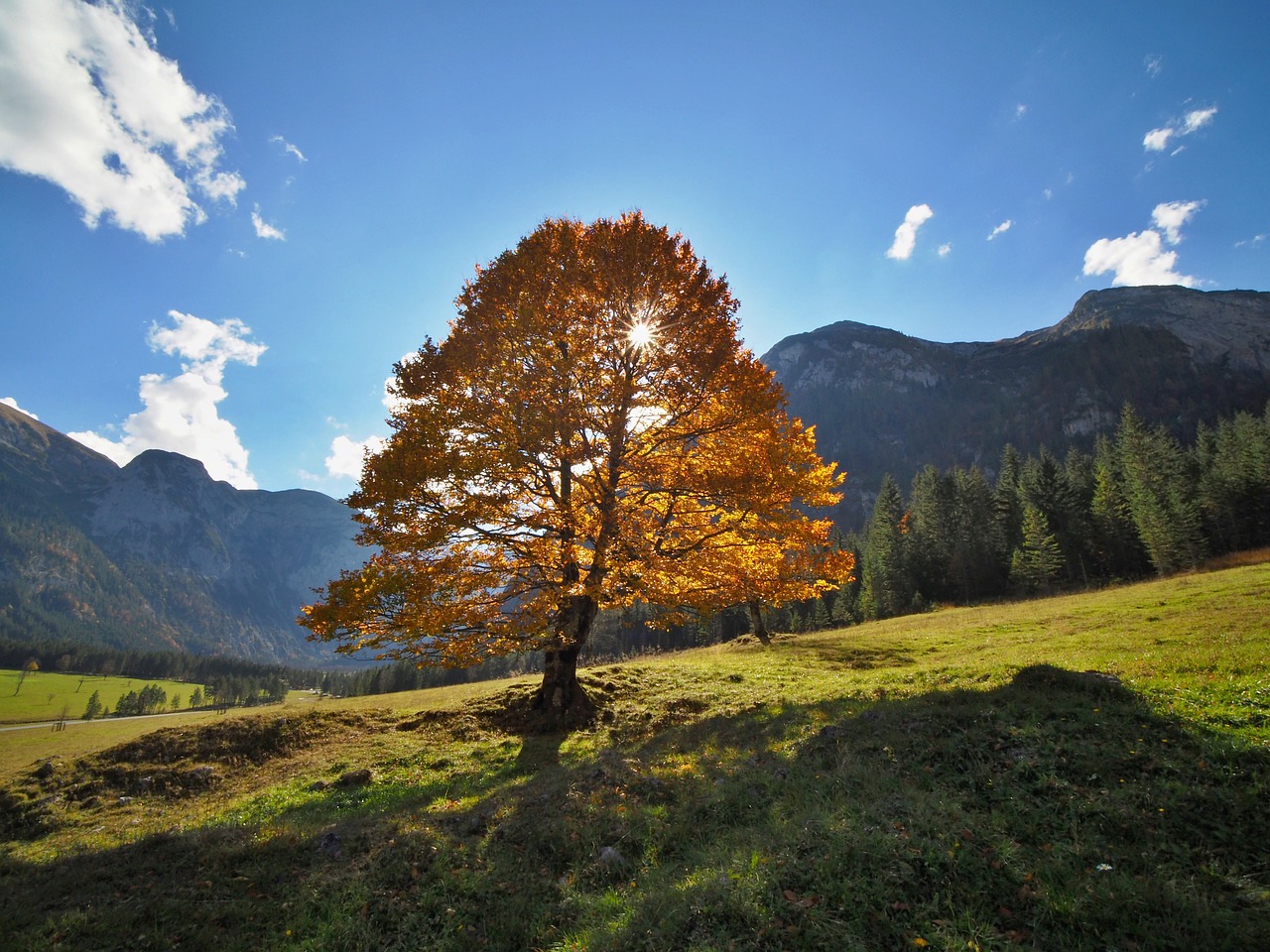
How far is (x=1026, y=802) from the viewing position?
6438mm

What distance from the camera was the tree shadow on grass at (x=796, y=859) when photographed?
4789 mm

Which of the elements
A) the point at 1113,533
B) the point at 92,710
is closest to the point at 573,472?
the point at 1113,533

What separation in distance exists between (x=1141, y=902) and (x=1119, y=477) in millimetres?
93387

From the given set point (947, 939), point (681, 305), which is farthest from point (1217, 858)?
point (681, 305)

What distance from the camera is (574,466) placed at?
14758 mm

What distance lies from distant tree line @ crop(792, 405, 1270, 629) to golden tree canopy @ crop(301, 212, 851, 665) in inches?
2246

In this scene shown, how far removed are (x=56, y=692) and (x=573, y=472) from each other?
186 m

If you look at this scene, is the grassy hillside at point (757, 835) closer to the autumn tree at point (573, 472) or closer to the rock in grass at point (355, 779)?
the rock in grass at point (355, 779)

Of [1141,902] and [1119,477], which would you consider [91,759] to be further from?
[1119,477]

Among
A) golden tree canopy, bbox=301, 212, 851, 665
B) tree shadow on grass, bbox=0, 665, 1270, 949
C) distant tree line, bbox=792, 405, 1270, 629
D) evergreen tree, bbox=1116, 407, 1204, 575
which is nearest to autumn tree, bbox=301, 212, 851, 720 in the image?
golden tree canopy, bbox=301, 212, 851, 665

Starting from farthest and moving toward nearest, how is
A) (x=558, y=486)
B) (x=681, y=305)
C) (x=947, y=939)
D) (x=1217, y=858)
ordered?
(x=558, y=486) → (x=681, y=305) → (x=1217, y=858) → (x=947, y=939)

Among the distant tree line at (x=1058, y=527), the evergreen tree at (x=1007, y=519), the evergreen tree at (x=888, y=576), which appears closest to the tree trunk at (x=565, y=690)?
the distant tree line at (x=1058, y=527)

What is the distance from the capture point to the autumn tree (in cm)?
1241

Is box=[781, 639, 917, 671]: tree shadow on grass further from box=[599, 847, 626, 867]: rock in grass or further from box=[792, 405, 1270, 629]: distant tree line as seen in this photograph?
box=[792, 405, 1270, 629]: distant tree line
